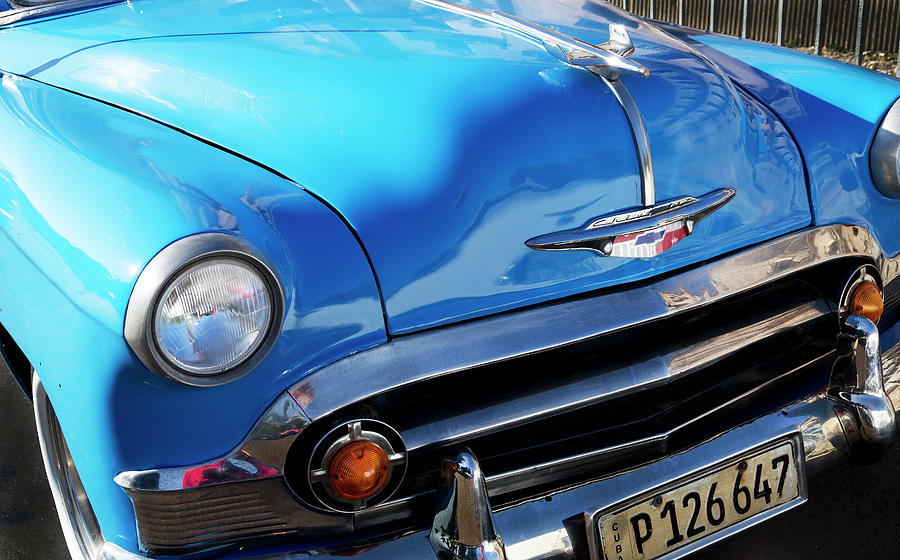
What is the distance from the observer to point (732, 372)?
1782 mm

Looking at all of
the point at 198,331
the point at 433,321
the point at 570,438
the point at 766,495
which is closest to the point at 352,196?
the point at 433,321

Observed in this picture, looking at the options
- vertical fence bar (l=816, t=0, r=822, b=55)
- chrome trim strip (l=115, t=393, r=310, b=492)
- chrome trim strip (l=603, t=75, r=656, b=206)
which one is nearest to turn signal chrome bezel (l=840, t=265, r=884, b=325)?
chrome trim strip (l=603, t=75, r=656, b=206)

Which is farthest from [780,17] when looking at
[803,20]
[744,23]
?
[744,23]

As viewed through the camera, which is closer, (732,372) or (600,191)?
(600,191)

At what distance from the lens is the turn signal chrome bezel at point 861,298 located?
1.85m

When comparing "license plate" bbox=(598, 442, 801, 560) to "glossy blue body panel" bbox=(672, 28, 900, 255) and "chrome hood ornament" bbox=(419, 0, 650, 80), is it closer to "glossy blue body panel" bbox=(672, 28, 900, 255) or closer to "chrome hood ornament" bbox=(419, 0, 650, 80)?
"glossy blue body panel" bbox=(672, 28, 900, 255)

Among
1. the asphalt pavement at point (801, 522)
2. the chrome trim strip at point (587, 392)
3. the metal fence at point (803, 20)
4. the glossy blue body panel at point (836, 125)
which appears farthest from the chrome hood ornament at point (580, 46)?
the metal fence at point (803, 20)

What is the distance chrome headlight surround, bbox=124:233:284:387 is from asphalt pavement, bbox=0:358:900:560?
1.13m

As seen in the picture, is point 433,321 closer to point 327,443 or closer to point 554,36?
point 327,443

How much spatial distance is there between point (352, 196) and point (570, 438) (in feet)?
1.95

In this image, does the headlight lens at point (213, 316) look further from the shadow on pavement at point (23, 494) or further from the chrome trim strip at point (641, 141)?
the shadow on pavement at point (23, 494)

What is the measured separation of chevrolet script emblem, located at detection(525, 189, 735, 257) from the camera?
1558mm

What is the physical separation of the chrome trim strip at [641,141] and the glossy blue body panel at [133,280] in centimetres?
58

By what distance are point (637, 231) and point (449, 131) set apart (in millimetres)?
394
